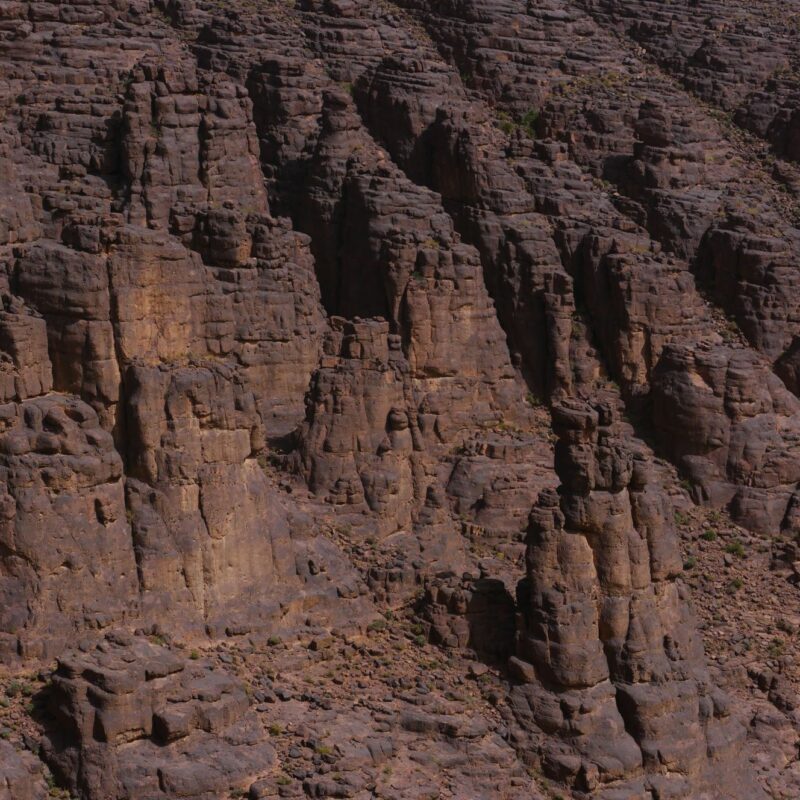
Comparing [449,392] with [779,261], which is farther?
[779,261]

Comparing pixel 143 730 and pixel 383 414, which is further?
pixel 383 414

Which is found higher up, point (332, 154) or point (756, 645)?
point (332, 154)

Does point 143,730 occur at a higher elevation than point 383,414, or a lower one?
lower

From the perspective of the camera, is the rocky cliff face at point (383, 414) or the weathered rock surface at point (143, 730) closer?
the weathered rock surface at point (143, 730)

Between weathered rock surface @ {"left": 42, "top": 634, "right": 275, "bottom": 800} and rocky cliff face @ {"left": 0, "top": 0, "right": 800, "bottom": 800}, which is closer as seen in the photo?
weathered rock surface @ {"left": 42, "top": 634, "right": 275, "bottom": 800}

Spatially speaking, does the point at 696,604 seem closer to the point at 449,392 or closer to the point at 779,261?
the point at 449,392

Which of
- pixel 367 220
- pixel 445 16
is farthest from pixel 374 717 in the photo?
pixel 445 16

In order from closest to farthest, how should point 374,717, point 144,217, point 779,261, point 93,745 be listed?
point 93,745, point 374,717, point 144,217, point 779,261

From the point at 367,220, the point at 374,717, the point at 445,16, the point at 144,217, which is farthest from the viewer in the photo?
the point at 445,16
